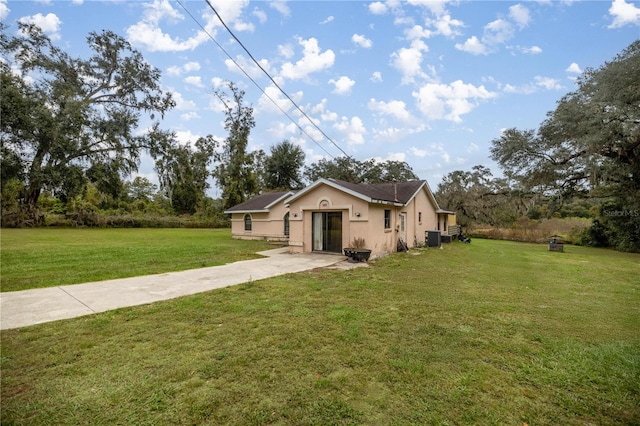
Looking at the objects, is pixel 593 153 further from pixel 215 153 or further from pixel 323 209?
pixel 215 153

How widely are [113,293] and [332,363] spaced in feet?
17.5

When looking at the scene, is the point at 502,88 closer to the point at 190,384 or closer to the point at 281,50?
the point at 281,50

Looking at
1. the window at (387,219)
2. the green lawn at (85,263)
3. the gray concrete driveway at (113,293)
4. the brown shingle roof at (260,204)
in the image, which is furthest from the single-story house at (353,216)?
the brown shingle roof at (260,204)

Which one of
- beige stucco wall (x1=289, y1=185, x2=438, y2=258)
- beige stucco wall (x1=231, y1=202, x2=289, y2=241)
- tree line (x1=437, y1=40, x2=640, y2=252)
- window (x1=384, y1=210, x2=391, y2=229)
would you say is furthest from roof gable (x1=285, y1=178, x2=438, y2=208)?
tree line (x1=437, y1=40, x2=640, y2=252)

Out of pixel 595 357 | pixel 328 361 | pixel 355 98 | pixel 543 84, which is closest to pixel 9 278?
pixel 328 361

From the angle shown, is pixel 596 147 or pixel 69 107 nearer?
pixel 596 147

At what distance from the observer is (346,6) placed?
899cm

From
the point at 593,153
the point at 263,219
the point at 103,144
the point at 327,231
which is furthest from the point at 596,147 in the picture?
the point at 103,144

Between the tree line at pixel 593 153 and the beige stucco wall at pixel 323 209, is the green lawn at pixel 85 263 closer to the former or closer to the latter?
the beige stucco wall at pixel 323 209

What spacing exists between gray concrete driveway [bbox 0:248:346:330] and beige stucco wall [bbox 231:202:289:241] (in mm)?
8983

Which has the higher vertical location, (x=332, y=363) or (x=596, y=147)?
(x=596, y=147)

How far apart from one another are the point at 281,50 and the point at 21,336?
10.1 metres

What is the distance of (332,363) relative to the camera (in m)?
3.23

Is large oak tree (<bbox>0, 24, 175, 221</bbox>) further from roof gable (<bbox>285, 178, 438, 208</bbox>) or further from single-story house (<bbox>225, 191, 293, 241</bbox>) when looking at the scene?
roof gable (<bbox>285, 178, 438, 208</bbox>)
